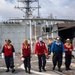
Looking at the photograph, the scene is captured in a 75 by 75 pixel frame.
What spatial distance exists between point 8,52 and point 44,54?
70.6 inches

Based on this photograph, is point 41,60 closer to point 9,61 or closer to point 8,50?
point 9,61

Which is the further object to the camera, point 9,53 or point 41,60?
point 41,60

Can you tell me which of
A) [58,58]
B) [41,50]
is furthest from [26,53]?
[58,58]

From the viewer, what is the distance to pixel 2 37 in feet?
112

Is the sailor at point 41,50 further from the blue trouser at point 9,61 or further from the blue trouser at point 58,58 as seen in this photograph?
the blue trouser at point 9,61

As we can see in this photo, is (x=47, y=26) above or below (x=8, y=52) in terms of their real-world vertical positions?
above

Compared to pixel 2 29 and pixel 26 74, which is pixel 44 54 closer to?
pixel 26 74

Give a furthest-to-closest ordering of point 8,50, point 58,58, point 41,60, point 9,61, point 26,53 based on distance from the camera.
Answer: point 58,58 → point 41,60 → point 9,61 → point 8,50 → point 26,53

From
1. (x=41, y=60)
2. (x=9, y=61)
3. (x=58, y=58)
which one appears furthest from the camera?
(x=58, y=58)

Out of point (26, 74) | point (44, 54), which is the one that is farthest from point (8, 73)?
point (44, 54)

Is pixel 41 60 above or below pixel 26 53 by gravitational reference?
below

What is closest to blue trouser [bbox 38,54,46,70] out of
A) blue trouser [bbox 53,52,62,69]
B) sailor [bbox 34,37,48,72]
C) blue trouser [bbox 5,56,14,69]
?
sailor [bbox 34,37,48,72]

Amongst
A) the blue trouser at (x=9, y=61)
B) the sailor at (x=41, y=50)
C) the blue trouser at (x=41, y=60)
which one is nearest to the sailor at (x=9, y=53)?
the blue trouser at (x=9, y=61)

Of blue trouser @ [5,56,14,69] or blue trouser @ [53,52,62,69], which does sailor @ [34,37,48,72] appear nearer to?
blue trouser @ [53,52,62,69]
